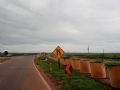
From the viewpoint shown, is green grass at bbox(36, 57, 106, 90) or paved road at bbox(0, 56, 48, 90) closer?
green grass at bbox(36, 57, 106, 90)

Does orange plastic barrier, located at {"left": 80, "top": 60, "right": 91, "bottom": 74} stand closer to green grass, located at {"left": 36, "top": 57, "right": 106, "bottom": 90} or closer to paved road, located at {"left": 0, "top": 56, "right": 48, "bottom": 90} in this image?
green grass, located at {"left": 36, "top": 57, "right": 106, "bottom": 90}

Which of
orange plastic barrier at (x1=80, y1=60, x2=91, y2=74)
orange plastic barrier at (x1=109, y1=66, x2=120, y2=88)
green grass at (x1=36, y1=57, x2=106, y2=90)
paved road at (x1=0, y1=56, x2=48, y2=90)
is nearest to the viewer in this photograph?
green grass at (x1=36, y1=57, x2=106, y2=90)

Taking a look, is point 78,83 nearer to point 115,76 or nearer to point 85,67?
point 115,76

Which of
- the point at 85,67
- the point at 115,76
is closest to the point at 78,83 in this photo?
the point at 115,76

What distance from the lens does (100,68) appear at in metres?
21.5

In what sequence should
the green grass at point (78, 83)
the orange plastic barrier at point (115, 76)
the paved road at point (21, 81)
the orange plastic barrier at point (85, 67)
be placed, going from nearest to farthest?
1. the green grass at point (78, 83)
2. the paved road at point (21, 81)
3. the orange plastic barrier at point (115, 76)
4. the orange plastic barrier at point (85, 67)

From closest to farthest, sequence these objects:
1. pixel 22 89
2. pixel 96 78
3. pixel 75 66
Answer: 1. pixel 22 89
2. pixel 96 78
3. pixel 75 66

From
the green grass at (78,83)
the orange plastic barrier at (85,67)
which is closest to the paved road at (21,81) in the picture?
the green grass at (78,83)

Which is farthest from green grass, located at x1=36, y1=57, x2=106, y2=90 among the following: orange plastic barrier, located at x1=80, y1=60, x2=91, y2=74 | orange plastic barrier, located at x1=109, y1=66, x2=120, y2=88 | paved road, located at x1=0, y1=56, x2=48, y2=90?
orange plastic barrier, located at x1=80, y1=60, x2=91, y2=74

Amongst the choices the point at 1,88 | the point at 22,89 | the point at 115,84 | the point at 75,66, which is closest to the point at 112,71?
the point at 115,84

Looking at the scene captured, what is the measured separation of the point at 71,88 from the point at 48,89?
1199mm

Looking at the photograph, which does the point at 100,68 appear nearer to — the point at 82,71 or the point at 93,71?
the point at 93,71

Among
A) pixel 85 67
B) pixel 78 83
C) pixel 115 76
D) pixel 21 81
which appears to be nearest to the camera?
pixel 115 76

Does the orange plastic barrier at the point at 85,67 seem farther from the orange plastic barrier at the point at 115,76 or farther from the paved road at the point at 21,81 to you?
the orange plastic barrier at the point at 115,76
